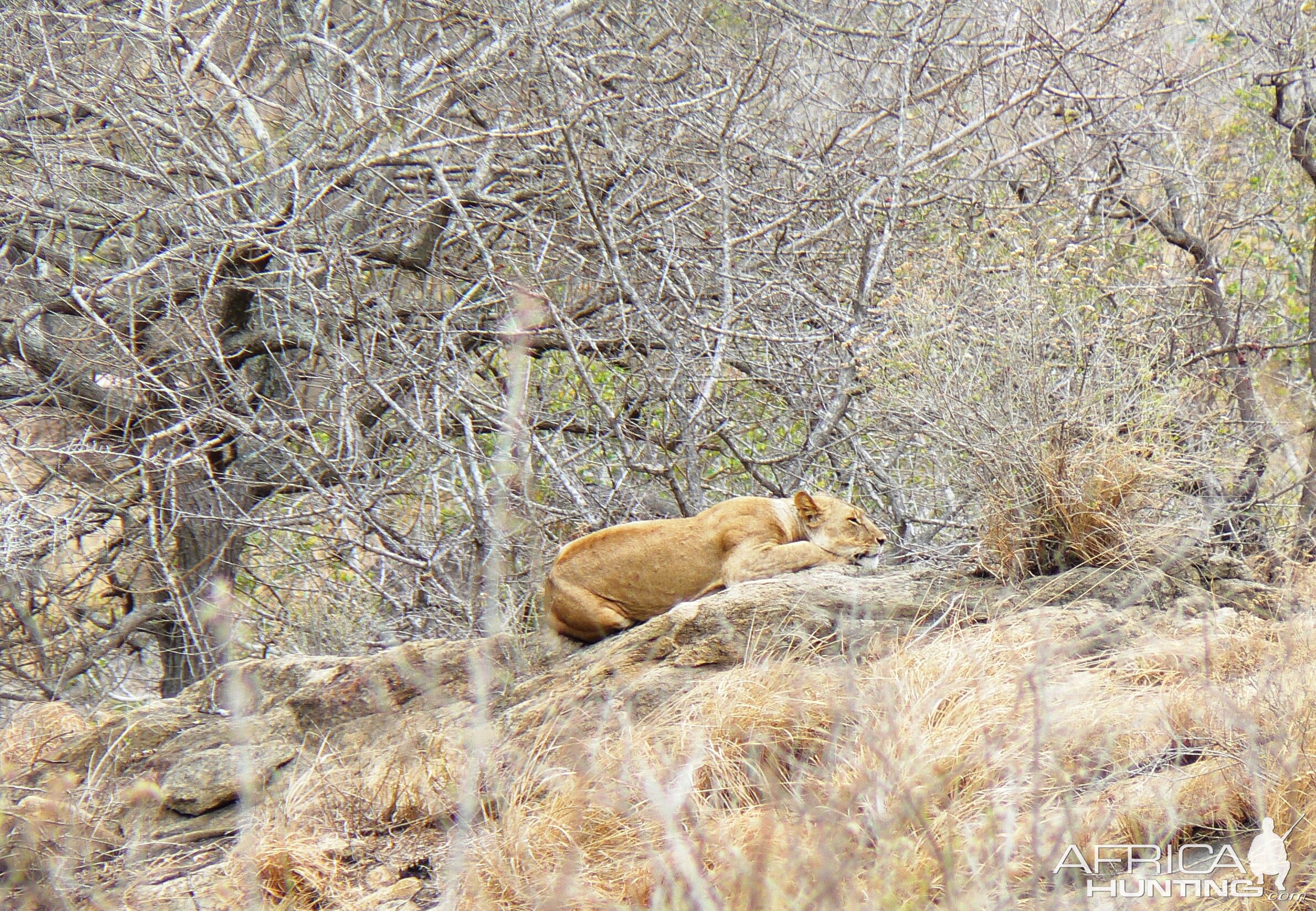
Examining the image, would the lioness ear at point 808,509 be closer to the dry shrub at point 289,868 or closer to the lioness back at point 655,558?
the lioness back at point 655,558

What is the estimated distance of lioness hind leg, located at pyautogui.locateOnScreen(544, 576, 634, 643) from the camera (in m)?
5.96

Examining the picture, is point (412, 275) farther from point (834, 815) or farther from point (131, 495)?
point (834, 815)

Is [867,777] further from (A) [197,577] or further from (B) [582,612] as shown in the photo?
(A) [197,577]

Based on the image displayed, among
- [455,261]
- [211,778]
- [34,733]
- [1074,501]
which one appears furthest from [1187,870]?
[455,261]

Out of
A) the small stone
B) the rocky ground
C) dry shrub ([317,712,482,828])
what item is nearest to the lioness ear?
the rocky ground

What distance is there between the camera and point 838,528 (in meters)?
6.42

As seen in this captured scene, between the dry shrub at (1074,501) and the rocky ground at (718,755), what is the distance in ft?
0.51

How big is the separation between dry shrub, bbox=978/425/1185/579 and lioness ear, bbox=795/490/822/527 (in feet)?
3.13

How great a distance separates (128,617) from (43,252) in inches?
106

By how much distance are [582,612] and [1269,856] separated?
3.15 m

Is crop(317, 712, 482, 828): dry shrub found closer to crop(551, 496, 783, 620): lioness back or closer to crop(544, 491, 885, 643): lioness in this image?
crop(544, 491, 885, 643): lioness

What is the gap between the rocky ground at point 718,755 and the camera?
3842 mm

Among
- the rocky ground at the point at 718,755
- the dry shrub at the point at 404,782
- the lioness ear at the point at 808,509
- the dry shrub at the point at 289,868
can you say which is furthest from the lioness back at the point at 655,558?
the dry shrub at the point at 289,868

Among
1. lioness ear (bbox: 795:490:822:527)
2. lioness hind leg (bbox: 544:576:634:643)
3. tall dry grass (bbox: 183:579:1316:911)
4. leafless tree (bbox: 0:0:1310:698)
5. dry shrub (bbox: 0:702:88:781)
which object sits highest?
leafless tree (bbox: 0:0:1310:698)
